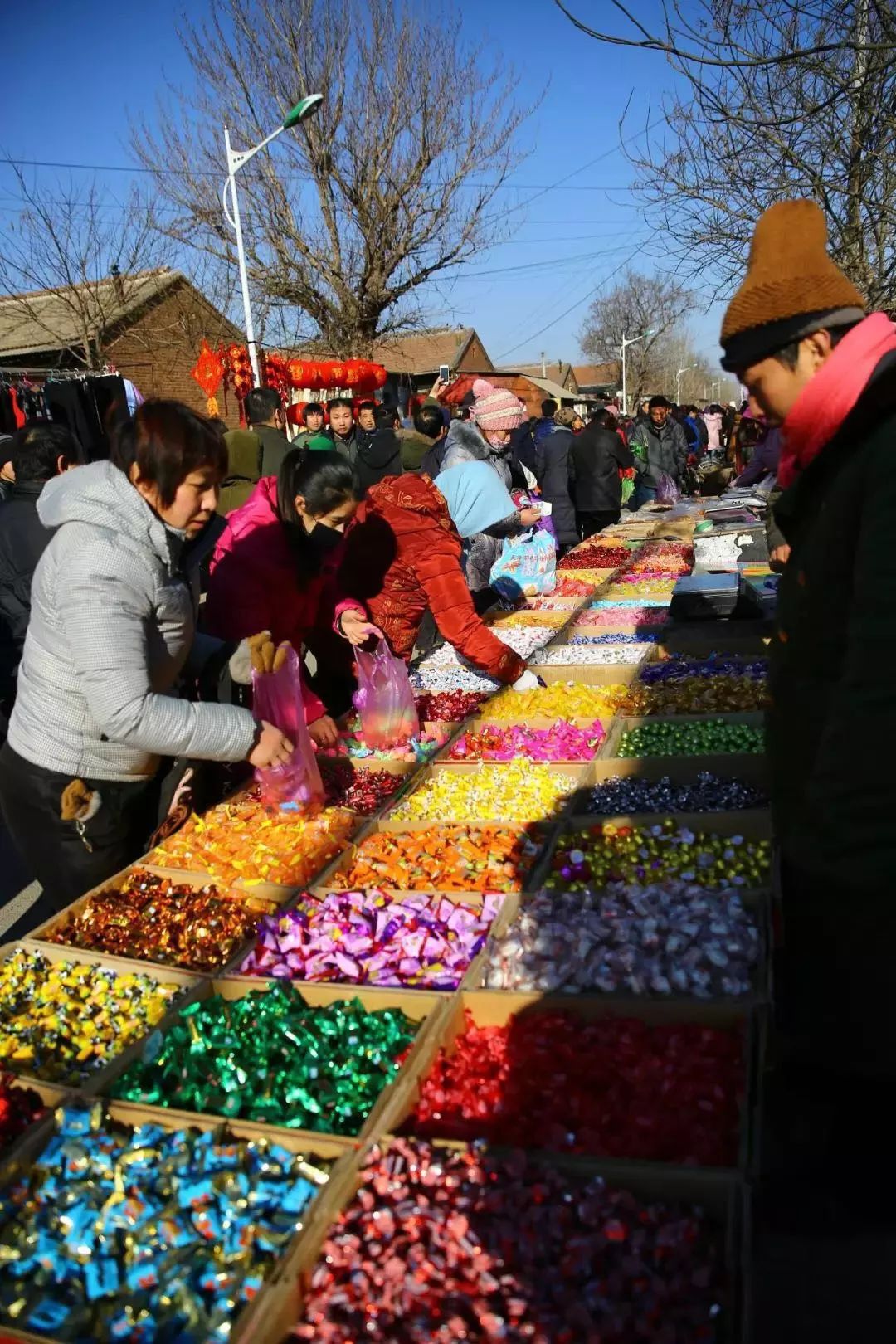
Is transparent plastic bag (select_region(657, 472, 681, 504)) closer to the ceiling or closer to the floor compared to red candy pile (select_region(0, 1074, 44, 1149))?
closer to the ceiling

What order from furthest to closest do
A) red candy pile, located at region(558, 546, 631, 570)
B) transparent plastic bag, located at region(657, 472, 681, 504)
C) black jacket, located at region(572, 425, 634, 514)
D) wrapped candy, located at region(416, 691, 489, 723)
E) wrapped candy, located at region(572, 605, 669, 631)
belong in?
1. transparent plastic bag, located at region(657, 472, 681, 504)
2. black jacket, located at region(572, 425, 634, 514)
3. red candy pile, located at region(558, 546, 631, 570)
4. wrapped candy, located at region(572, 605, 669, 631)
5. wrapped candy, located at region(416, 691, 489, 723)

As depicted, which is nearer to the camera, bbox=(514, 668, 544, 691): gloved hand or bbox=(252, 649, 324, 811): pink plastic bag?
bbox=(252, 649, 324, 811): pink plastic bag

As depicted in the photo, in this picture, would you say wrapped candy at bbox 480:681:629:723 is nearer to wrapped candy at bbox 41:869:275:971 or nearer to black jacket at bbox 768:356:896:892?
wrapped candy at bbox 41:869:275:971

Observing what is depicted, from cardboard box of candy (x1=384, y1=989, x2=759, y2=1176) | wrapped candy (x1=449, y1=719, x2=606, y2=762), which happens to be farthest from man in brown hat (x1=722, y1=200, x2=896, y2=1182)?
wrapped candy (x1=449, y1=719, x2=606, y2=762)

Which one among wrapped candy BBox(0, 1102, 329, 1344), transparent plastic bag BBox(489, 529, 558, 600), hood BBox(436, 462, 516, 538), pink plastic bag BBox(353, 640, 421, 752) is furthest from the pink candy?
wrapped candy BBox(0, 1102, 329, 1344)

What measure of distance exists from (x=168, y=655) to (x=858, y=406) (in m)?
1.73

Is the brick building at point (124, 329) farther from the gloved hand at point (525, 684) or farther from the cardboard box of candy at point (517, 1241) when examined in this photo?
the cardboard box of candy at point (517, 1241)

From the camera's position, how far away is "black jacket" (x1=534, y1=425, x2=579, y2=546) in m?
10.3

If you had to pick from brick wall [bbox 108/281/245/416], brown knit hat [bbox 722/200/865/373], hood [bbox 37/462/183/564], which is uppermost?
brick wall [bbox 108/281/245/416]

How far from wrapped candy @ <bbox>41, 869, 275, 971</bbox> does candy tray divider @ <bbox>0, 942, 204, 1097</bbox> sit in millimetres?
54

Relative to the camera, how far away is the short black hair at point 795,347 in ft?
5.03

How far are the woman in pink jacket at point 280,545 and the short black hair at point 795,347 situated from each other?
196 cm

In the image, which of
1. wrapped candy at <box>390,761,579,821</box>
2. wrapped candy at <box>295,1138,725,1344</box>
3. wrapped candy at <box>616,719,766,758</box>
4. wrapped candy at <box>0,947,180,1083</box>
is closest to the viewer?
wrapped candy at <box>295,1138,725,1344</box>

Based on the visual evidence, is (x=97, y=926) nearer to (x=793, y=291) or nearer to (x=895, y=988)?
(x=895, y=988)
